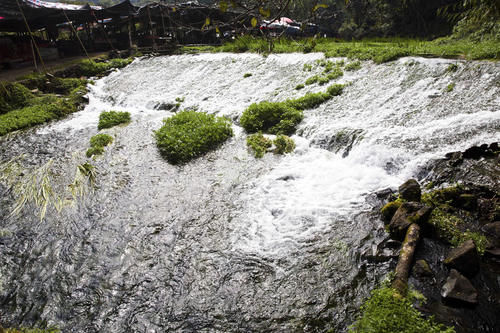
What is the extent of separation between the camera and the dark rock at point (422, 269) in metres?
4.32

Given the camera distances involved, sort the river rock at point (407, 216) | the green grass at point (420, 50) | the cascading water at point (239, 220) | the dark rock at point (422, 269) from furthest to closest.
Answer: the green grass at point (420, 50) → the river rock at point (407, 216) → the cascading water at point (239, 220) → the dark rock at point (422, 269)

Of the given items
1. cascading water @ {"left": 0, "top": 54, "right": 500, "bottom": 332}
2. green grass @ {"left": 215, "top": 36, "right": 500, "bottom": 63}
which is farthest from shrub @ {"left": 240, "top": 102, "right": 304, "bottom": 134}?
green grass @ {"left": 215, "top": 36, "right": 500, "bottom": 63}

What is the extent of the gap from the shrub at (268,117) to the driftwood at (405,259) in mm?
6315

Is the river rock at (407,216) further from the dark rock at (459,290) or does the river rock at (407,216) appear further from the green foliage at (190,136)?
the green foliage at (190,136)

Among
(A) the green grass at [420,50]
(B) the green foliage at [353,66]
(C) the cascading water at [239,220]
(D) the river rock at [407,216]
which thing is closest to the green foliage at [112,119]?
(C) the cascading water at [239,220]

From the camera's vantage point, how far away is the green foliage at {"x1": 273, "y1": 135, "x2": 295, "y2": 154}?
9.26 m

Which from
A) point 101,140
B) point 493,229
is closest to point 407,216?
point 493,229

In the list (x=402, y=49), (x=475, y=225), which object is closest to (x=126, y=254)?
(x=475, y=225)

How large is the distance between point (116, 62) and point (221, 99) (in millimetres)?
13720

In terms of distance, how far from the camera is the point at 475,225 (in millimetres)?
5020

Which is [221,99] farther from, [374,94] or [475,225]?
[475,225]

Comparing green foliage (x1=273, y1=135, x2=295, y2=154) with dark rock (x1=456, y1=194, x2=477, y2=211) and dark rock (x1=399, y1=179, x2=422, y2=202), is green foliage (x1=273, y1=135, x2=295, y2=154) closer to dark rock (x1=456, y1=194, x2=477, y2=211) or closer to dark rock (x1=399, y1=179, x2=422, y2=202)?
dark rock (x1=399, y1=179, x2=422, y2=202)

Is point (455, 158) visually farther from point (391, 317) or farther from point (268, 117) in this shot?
point (268, 117)

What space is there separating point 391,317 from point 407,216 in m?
2.11
